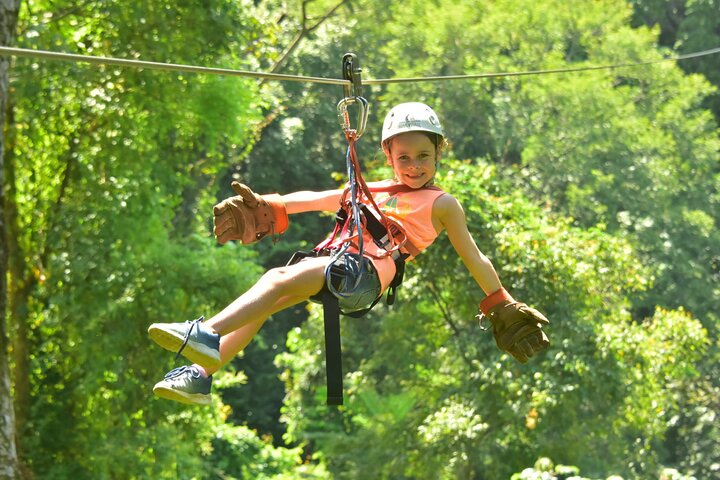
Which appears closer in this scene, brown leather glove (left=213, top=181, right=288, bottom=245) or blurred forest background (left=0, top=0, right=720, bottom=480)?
brown leather glove (left=213, top=181, right=288, bottom=245)

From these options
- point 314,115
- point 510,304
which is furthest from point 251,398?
point 510,304

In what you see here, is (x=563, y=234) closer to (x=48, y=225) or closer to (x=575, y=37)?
(x=48, y=225)

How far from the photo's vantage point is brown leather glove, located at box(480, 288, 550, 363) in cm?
394

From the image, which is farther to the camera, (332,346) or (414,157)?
Result: (414,157)

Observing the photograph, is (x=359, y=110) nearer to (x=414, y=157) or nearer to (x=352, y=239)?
(x=414, y=157)

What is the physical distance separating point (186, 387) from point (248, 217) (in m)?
0.65

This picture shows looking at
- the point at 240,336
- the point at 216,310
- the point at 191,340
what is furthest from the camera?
the point at 216,310

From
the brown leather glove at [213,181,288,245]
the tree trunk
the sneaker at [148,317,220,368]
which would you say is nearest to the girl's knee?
the sneaker at [148,317,220,368]

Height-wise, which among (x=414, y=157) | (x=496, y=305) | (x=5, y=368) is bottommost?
(x=496, y=305)

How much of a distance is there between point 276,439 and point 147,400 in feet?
34.9

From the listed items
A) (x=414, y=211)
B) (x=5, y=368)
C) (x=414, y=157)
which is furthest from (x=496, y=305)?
(x=5, y=368)

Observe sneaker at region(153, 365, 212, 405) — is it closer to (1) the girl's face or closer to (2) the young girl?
(2) the young girl

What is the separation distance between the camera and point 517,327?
3951 mm

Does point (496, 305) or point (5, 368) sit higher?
point (5, 368)
